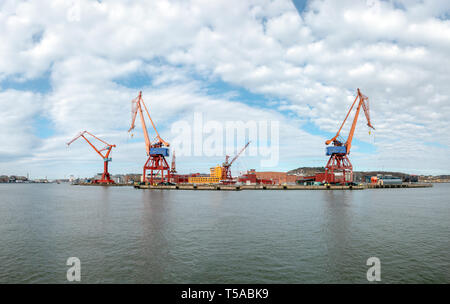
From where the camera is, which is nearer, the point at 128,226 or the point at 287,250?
the point at 287,250

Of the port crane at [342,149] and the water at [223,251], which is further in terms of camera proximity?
the port crane at [342,149]

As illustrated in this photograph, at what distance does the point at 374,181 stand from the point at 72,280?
138 meters

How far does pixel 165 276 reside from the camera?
30.8 feet

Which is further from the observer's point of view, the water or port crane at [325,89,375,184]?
port crane at [325,89,375,184]

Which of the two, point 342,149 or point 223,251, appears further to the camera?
point 342,149

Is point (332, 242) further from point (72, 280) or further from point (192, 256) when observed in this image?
point (72, 280)
